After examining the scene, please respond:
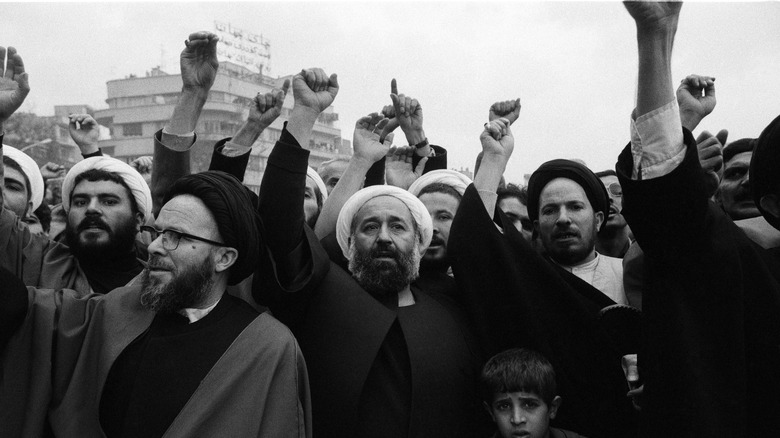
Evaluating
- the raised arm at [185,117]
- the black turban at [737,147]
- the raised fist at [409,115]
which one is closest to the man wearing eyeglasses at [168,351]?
the raised arm at [185,117]

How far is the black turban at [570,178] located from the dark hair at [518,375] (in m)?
1.23

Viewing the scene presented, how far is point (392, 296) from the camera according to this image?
384cm

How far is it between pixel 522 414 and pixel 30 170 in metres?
3.61

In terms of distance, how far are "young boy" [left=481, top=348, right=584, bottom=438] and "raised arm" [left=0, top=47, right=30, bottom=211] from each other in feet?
8.22

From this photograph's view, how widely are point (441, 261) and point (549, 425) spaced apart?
4.07 feet

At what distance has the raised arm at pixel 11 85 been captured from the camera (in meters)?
3.61

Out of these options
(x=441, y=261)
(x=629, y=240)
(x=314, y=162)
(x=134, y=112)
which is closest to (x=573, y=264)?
(x=441, y=261)

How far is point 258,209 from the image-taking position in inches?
141

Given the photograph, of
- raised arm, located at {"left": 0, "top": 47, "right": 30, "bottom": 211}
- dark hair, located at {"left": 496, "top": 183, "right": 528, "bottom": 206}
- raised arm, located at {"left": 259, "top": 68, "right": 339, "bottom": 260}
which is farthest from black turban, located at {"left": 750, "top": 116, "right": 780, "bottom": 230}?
raised arm, located at {"left": 0, "top": 47, "right": 30, "bottom": 211}

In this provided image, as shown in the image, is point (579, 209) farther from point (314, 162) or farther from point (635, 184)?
→ point (314, 162)

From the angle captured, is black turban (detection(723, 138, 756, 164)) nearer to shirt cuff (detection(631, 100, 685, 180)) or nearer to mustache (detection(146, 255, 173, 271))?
shirt cuff (detection(631, 100, 685, 180))

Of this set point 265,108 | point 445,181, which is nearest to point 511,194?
point 445,181

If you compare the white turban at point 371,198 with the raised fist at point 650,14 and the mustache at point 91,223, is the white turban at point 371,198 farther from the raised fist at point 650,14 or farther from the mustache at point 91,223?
the raised fist at point 650,14

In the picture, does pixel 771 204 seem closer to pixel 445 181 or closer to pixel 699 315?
pixel 699 315
